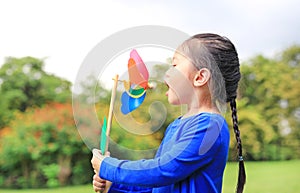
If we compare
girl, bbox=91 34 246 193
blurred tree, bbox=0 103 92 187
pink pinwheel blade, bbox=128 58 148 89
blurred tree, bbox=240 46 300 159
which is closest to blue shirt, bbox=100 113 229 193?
girl, bbox=91 34 246 193

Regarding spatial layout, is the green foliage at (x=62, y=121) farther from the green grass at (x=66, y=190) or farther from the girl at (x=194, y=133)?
the girl at (x=194, y=133)

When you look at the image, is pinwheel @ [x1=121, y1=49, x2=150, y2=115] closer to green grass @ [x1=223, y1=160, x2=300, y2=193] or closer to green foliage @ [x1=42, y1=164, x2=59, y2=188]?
green foliage @ [x1=42, y1=164, x2=59, y2=188]

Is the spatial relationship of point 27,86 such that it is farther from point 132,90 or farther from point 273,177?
point 132,90

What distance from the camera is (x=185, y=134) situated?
0.90 m

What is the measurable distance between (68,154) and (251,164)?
6.22 ft

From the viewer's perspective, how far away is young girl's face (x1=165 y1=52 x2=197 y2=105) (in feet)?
3.01

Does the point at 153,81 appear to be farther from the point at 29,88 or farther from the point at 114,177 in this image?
the point at 29,88

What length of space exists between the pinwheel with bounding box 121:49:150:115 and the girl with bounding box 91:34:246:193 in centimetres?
5

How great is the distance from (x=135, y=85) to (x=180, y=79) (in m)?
0.11

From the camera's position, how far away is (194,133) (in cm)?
89

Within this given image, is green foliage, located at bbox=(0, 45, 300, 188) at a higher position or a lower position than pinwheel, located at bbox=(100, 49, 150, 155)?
lower

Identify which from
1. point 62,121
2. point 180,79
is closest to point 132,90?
point 180,79

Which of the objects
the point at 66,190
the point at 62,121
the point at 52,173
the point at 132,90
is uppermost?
the point at 132,90

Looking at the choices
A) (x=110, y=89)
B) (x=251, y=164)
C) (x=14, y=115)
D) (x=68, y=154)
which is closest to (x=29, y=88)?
(x=14, y=115)
